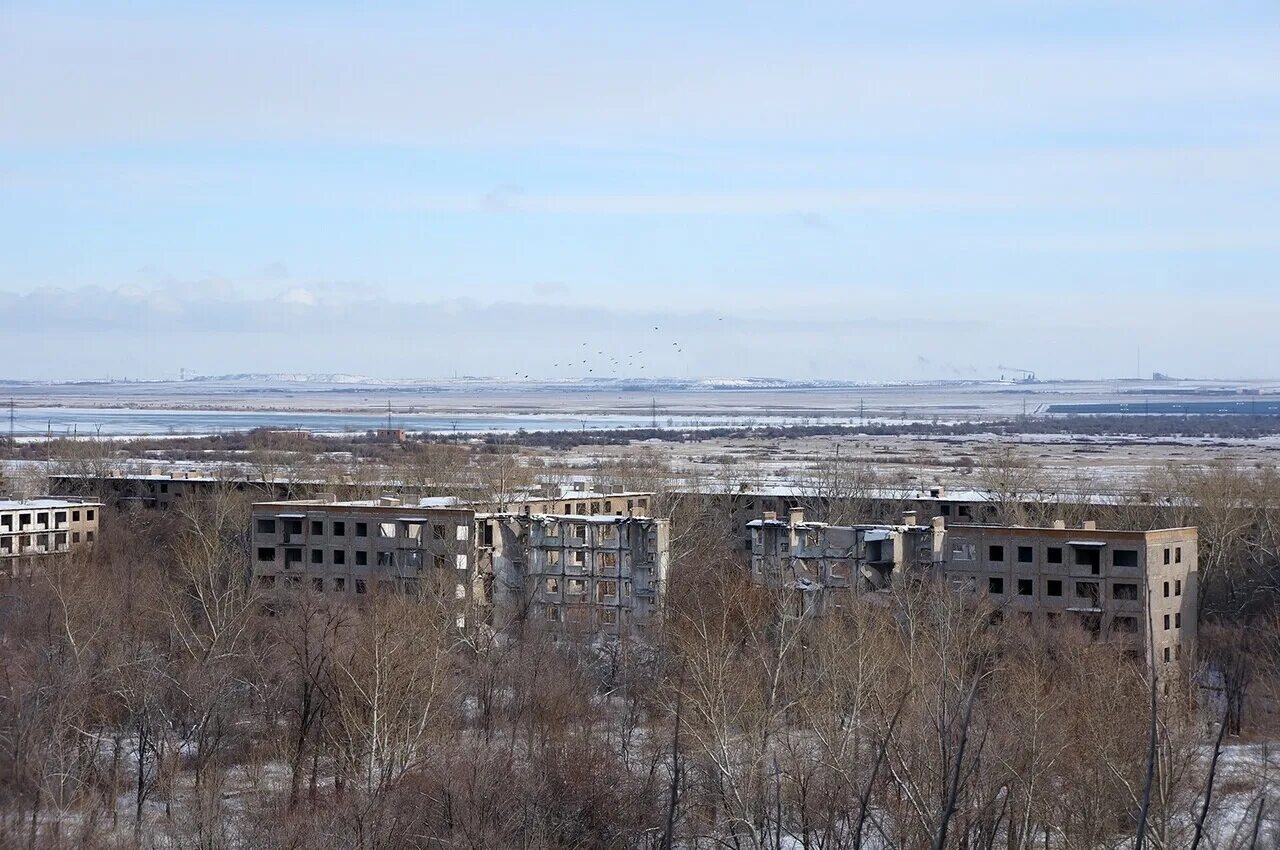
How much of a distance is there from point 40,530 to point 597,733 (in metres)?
28.2

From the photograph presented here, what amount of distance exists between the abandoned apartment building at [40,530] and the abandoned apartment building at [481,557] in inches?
374

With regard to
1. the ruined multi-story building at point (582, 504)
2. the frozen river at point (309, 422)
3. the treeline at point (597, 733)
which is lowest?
the treeline at point (597, 733)

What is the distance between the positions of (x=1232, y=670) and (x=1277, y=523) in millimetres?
14988

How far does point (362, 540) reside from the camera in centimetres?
4109

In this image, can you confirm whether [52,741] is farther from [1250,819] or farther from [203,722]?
[1250,819]

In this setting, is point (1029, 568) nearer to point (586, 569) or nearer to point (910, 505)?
point (586, 569)

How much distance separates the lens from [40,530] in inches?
1971

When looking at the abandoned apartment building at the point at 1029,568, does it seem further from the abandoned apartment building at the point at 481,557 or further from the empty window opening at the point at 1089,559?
the abandoned apartment building at the point at 481,557

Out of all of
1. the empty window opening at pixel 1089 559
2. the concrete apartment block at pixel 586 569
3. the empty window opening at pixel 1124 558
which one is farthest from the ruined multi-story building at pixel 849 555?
the empty window opening at pixel 1124 558

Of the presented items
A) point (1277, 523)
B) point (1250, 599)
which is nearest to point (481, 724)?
point (1250, 599)

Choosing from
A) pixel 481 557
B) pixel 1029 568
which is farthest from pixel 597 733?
pixel 1029 568

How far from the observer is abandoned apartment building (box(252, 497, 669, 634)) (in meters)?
38.3

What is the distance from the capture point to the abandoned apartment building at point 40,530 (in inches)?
1895

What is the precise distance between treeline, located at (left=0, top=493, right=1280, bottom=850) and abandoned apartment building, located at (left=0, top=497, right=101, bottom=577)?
13.7 m
